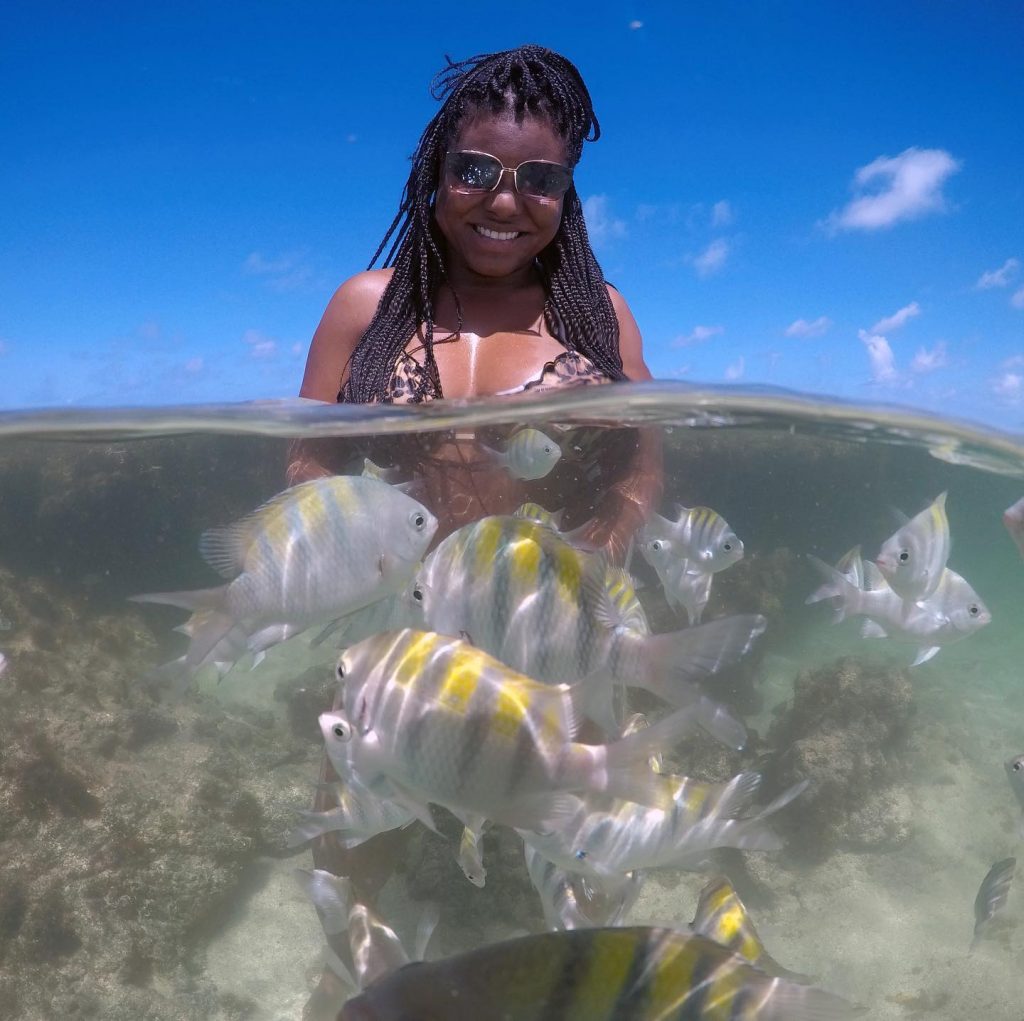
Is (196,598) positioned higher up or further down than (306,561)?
further down

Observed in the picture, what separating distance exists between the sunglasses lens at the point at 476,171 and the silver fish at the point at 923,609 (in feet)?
11.7

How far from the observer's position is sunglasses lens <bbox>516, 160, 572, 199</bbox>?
149 inches

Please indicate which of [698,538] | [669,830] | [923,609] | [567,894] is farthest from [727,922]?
[923,609]

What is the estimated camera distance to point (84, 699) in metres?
8.18

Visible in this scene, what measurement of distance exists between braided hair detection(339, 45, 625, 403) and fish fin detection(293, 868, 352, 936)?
8.88 ft

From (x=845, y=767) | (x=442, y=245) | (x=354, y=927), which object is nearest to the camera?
(x=354, y=927)

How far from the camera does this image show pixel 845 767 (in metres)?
7.30

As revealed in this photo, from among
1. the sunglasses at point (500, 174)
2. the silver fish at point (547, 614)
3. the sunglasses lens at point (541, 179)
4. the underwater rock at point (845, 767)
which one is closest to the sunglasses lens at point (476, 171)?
the sunglasses at point (500, 174)

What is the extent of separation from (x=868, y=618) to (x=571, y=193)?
3.81 m

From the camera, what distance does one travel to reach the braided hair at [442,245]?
3891 millimetres

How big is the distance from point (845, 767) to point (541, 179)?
6.68 meters

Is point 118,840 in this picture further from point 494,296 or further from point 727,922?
point 494,296

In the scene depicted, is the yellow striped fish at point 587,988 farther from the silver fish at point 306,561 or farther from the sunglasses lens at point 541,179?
the sunglasses lens at point 541,179

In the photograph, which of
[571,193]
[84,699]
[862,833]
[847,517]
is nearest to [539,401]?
[571,193]
